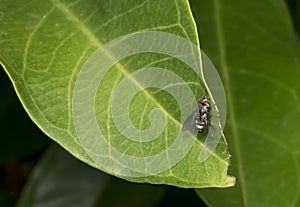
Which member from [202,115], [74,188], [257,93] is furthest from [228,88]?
[74,188]

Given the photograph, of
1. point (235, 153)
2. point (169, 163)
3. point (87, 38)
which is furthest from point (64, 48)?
point (235, 153)

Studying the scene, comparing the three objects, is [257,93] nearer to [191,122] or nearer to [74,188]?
[191,122]

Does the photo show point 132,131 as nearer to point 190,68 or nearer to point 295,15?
point 190,68

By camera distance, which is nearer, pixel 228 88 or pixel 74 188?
pixel 228 88

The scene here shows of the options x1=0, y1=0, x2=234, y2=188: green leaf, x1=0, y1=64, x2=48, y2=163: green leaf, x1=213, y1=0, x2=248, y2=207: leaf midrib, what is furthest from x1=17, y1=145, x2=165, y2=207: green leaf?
x1=0, y1=0, x2=234, y2=188: green leaf

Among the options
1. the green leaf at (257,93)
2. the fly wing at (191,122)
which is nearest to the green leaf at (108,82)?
the fly wing at (191,122)

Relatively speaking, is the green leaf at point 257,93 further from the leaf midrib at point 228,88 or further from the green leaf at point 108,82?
the green leaf at point 108,82
